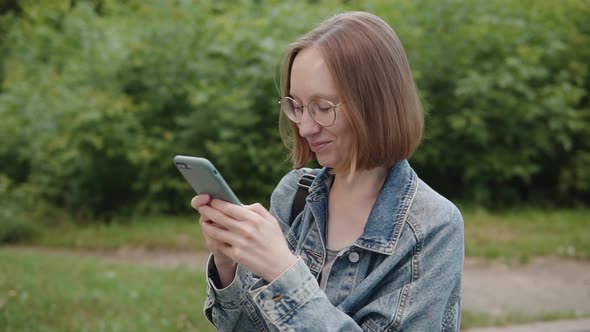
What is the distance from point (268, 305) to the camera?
167 cm

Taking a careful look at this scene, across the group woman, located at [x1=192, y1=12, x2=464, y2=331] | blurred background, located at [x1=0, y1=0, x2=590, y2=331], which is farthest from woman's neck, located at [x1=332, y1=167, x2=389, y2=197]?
blurred background, located at [x1=0, y1=0, x2=590, y2=331]

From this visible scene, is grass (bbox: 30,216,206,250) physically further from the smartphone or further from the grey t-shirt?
the smartphone

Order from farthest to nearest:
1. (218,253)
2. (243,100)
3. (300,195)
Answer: (243,100), (300,195), (218,253)

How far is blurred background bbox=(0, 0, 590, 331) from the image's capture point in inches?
287

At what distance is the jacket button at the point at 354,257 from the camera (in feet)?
5.90

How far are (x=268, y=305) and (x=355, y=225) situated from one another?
1.18 feet

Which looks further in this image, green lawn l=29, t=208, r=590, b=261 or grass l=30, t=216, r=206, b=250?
grass l=30, t=216, r=206, b=250

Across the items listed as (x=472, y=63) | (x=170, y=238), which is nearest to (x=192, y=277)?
(x=170, y=238)

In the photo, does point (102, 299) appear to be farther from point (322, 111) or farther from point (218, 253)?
point (322, 111)

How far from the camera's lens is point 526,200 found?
8.69 meters

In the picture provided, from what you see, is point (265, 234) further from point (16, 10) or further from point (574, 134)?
point (574, 134)

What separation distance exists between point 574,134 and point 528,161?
0.67m

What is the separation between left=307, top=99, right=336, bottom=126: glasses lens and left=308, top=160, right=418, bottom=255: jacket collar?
23cm

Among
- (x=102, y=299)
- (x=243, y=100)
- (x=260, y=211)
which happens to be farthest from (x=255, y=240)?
(x=243, y=100)
